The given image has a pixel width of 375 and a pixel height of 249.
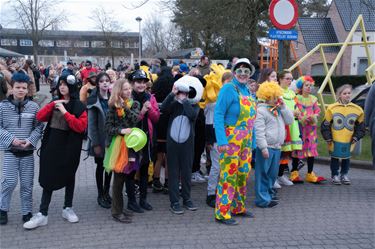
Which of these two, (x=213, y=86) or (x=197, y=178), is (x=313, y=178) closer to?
(x=197, y=178)

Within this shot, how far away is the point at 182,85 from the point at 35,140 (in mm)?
1966

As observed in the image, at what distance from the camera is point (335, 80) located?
31016mm

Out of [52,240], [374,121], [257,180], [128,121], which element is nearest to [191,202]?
[257,180]

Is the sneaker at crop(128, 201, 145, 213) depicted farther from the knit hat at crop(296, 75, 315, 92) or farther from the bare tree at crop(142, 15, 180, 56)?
the bare tree at crop(142, 15, 180, 56)

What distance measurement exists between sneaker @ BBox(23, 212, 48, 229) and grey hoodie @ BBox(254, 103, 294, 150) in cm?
293

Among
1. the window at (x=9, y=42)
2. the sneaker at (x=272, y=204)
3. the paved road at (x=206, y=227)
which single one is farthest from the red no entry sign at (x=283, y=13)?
the window at (x=9, y=42)

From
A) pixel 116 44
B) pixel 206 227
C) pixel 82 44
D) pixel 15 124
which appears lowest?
pixel 206 227

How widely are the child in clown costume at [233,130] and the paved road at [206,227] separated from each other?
0.38 metres

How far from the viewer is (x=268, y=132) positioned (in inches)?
221

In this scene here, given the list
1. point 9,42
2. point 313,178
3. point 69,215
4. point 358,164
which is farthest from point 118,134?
point 9,42

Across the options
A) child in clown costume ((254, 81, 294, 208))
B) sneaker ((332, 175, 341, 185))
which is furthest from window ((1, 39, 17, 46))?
child in clown costume ((254, 81, 294, 208))

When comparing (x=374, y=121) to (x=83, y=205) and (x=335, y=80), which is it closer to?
(x=83, y=205)

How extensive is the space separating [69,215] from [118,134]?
1221mm

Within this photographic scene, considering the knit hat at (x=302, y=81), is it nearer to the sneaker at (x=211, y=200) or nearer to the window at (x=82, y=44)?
the sneaker at (x=211, y=200)
